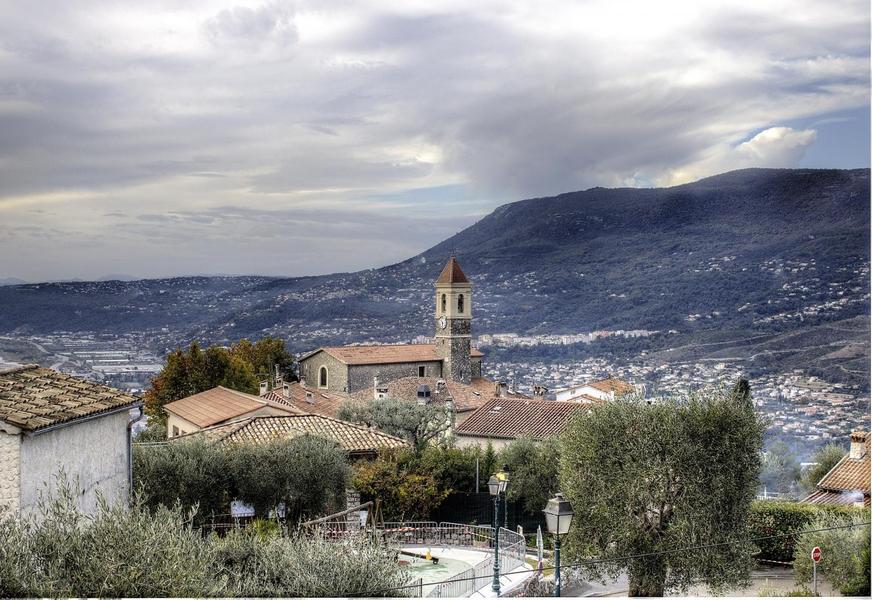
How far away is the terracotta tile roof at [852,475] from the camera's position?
537 inches

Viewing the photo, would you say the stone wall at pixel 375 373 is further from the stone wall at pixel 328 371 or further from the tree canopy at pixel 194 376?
the tree canopy at pixel 194 376

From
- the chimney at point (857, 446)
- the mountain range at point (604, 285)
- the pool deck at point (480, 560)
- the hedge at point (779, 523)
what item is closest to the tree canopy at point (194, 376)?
the mountain range at point (604, 285)

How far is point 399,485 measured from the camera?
12141 millimetres

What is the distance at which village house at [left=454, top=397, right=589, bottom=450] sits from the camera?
19344 millimetres

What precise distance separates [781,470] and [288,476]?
16717 millimetres

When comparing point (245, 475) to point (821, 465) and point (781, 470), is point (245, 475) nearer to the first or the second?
point (821, 465)

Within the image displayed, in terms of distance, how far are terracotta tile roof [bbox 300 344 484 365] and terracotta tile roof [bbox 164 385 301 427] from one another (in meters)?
12.3

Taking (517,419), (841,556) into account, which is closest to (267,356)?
(517,419)

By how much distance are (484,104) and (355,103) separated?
7.03m

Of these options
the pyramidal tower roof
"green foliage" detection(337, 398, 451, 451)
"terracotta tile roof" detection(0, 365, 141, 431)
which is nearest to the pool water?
"terracotta tile roof" detection(0, 365, 141, 431)

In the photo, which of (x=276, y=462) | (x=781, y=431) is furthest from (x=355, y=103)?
(x=781, y=431)

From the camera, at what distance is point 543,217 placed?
5191cm

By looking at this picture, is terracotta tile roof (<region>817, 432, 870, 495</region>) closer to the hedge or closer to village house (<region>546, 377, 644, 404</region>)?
the hedge

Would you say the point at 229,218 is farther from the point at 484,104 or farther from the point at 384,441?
the point at 384,441
